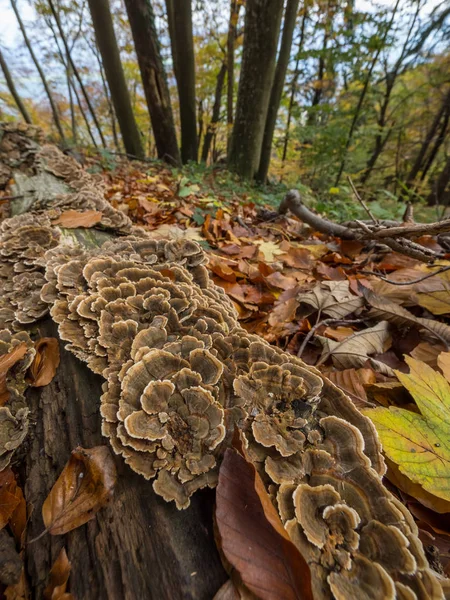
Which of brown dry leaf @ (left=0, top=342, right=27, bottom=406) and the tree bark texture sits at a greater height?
brown dry leaf @ (left=0, top=342, right=27, bottom=406)

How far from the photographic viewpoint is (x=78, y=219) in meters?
3.40

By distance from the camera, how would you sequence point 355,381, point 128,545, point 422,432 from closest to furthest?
point 128,545 < point 422,432 < point 355,381

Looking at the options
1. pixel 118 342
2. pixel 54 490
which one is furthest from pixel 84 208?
pixel 54 490

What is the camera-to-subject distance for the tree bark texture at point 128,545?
1.11m

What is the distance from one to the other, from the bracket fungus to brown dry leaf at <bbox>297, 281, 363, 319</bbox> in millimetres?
839

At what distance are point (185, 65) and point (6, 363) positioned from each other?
13257 mm

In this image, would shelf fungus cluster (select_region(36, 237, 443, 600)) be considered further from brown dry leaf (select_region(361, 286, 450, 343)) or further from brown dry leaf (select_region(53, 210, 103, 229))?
brown dry leaf (select_region(53, 210, 103, 229))

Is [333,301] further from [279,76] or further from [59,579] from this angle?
[279,76]

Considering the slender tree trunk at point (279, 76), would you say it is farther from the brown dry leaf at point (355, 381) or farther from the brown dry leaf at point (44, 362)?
the brown dry leaf at point (44, 362)

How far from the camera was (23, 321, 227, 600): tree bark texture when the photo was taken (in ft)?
3.64

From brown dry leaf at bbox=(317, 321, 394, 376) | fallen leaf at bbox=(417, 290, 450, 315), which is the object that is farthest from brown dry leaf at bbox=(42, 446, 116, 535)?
fallen leaf at bbox=(417, 290, 450, 315)

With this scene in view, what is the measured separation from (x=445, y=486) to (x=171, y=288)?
1.72 meters

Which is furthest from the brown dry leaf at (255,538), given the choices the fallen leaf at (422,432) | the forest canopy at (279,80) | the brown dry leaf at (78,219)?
the forest canopy at (279,80)

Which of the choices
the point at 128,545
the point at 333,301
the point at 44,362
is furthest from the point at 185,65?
the point at 128,545
